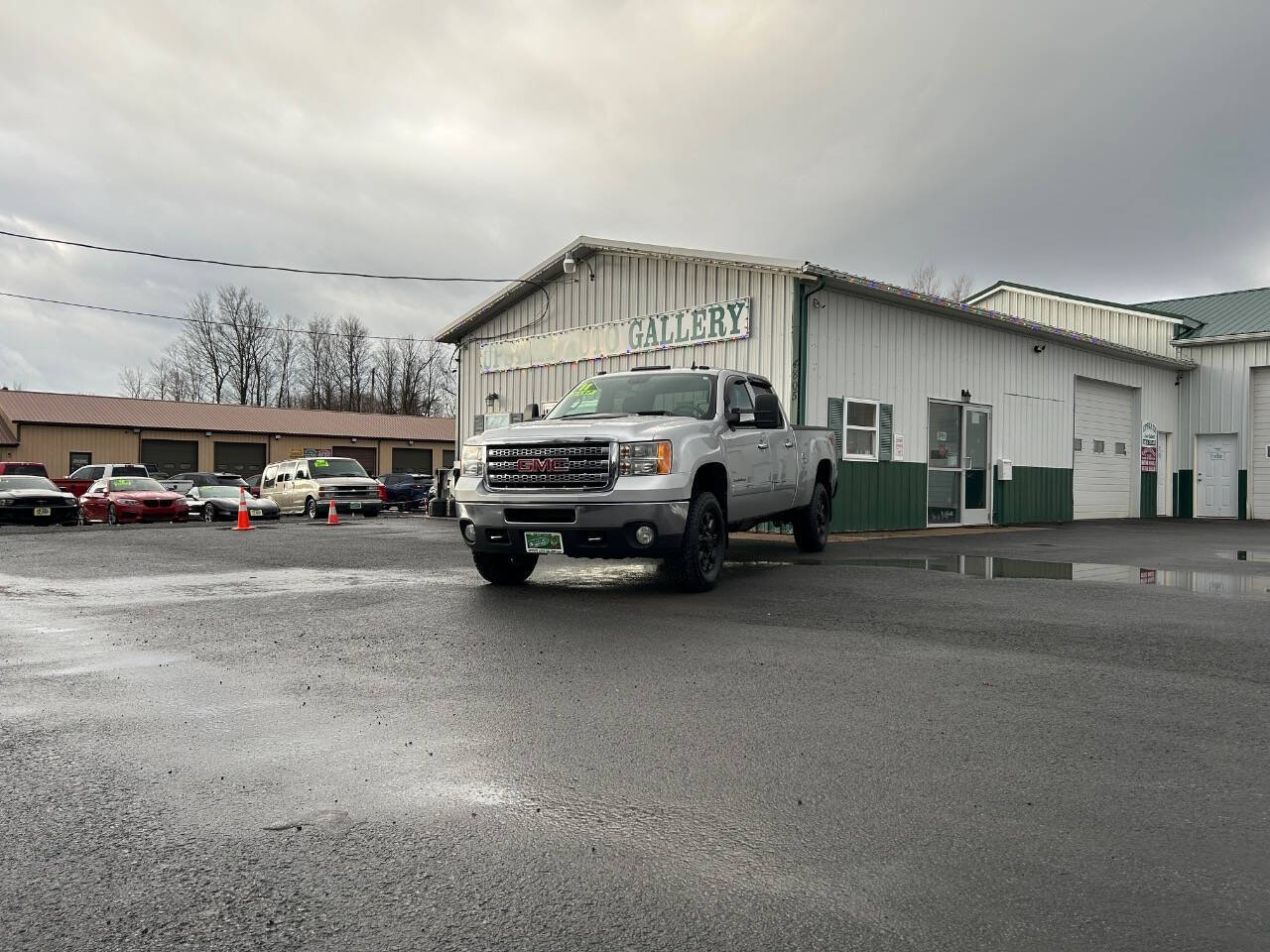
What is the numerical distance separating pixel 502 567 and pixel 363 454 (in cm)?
4594

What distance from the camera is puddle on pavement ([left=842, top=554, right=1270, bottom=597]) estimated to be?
32.4 feet

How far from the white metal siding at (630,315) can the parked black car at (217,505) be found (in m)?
6.17

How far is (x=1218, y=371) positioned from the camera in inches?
1080

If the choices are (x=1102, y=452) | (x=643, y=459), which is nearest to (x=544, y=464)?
(x=643, y=459)

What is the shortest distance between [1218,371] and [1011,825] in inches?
1146

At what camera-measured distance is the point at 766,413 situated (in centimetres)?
1017

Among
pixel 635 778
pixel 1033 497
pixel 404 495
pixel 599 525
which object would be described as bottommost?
pixel 635 778

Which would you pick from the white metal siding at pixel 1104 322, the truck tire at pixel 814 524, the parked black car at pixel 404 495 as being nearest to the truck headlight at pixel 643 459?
the truck tire at pixel 814 524

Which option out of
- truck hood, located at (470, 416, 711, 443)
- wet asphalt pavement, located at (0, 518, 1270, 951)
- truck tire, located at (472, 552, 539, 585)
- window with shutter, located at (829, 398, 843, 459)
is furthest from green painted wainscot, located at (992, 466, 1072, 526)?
truck tire, located at (472, 552, 539, 585)

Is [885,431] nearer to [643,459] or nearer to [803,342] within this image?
[803,342]

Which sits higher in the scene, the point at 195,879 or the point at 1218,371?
the point at 1218,371

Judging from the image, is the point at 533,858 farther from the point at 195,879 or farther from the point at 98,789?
the point at 98,789

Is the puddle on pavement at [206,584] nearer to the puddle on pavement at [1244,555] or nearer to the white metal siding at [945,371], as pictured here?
the white metal siding at [945,371]

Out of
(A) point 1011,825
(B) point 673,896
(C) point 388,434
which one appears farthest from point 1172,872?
(C) point 388,434
